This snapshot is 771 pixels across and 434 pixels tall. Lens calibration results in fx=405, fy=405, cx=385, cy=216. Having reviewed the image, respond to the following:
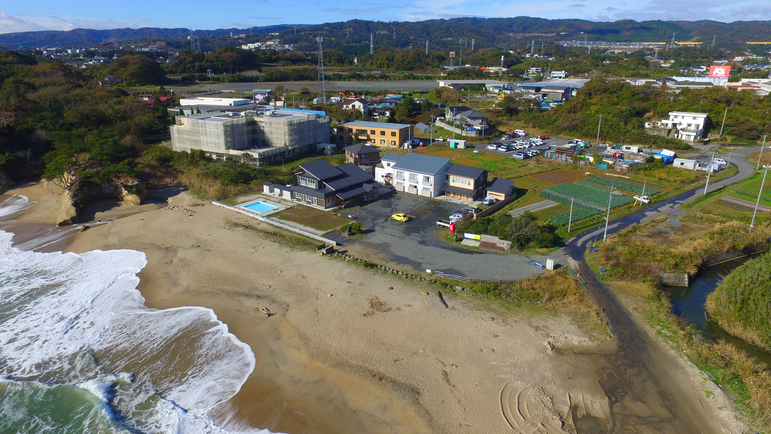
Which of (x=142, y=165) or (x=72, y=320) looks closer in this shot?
(x=72, y=320)

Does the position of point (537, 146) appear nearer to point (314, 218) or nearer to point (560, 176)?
point (560, 176)

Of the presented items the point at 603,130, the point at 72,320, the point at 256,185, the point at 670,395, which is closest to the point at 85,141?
the point at 256,185

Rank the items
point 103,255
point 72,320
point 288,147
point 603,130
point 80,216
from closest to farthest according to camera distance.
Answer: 1. point 72,320
2. point 103,255
3. point 80,216
4. point 288,147
5. point 603,130

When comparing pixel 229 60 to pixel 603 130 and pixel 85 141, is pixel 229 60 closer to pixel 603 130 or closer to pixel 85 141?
pixel 85 141

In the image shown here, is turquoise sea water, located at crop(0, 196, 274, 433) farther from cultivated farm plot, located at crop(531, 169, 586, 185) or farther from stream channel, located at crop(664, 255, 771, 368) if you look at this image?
cultivated farm plot, located at crop(531, 169, 586, 185)

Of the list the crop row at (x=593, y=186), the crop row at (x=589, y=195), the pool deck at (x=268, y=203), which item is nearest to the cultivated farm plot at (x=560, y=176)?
the crop row at (x=593, y=186)

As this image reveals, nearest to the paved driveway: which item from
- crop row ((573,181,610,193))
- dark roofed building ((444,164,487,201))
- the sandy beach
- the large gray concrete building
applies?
dark roofed building ((444,164,487,201))
